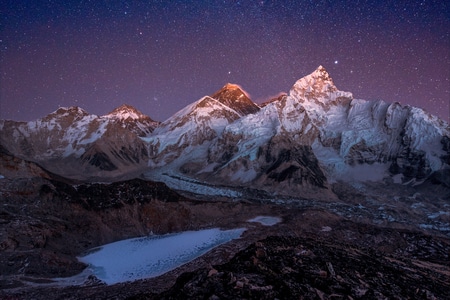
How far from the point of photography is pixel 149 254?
29109 millimetres

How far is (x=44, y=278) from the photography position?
2530 centimetres

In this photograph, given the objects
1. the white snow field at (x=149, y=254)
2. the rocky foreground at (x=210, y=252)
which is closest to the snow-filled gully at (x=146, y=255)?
the white snow field at (x=149, y=254)

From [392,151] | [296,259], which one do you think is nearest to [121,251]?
[296,259]

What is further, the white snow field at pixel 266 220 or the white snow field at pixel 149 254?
the white snow field at pixel 266 220

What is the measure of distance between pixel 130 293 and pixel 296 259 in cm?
A: 865

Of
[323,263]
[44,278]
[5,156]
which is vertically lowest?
[44,278]

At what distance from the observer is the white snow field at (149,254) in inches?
997

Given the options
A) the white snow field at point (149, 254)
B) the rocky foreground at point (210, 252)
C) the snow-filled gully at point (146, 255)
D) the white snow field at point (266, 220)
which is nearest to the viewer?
the rocky foreground at point (210, 252)

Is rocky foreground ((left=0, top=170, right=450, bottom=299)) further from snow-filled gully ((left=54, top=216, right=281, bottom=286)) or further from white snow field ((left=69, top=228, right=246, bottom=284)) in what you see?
white snow field ((left=69, top=228, right=246, bottom=284))

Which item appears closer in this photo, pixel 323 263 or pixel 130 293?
pixel 323 263

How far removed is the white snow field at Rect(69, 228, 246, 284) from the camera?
83.1 ft

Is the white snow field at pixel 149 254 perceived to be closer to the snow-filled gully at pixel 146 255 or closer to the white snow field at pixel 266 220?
the snow-filled gully at pixel 146 255

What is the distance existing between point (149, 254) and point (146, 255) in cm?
24

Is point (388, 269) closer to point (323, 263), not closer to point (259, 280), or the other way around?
point (323, 263)
